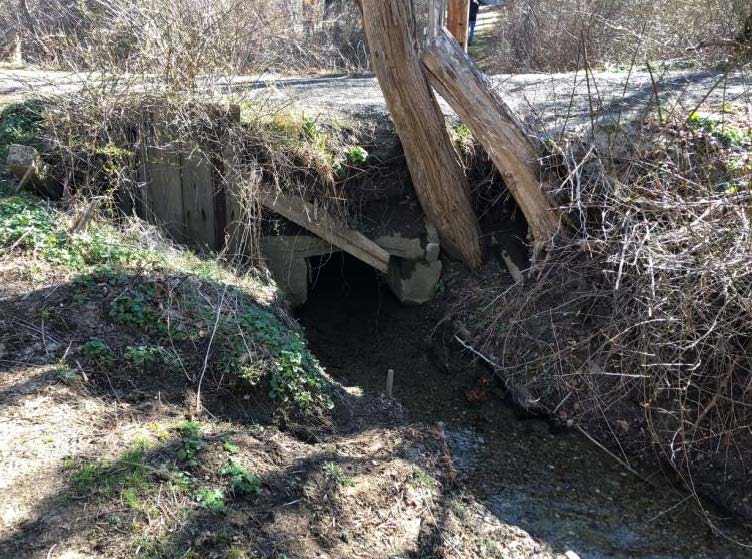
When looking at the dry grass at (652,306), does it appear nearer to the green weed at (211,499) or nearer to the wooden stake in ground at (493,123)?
the wooden stake in ground at (493,123)

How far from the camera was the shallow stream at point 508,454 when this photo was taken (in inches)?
179

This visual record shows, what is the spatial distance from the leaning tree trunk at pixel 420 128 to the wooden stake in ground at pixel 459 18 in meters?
3.48

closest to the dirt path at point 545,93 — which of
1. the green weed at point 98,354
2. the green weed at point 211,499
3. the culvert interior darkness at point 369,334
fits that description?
the culvert interior darkness at point 369,334

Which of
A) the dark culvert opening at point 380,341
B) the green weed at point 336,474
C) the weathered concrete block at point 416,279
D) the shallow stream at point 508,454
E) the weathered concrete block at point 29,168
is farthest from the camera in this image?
the weathered concrete block at point 416,279

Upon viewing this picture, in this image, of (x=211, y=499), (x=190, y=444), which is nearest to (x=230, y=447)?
(x=190, y=444)

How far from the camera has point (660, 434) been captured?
5.28m

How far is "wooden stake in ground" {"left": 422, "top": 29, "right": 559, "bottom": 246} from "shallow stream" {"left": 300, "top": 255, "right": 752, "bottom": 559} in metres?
1.58

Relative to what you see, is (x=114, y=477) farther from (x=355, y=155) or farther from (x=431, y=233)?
(x=431, y=233)

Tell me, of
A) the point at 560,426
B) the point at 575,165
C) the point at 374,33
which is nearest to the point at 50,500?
the point at 560,426

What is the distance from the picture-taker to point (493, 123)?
589 cm

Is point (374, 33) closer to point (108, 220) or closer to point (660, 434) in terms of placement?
point (108, 220)

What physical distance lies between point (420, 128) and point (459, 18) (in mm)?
3990

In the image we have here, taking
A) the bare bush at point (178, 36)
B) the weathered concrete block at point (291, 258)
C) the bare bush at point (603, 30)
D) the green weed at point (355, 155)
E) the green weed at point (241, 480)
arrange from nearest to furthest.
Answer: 1. the green weed at point (241, 480)
2. the bare bush at point (178, 36)
3. the green weed at point (355, 155)
4. the weathered concrete block at point (291, 258)
5. the bare bush at point (603, 30)

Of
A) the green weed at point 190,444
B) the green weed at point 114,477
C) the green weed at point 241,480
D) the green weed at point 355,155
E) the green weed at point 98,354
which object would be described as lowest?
the green weed at point 241,480
